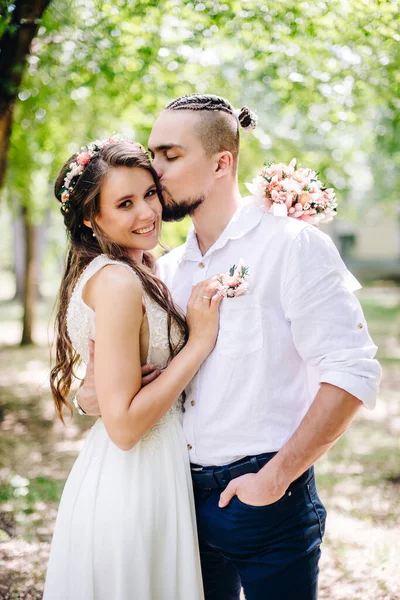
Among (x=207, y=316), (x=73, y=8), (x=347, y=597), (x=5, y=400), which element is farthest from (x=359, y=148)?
(x=207, y=316)

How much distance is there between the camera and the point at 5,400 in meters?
9.53

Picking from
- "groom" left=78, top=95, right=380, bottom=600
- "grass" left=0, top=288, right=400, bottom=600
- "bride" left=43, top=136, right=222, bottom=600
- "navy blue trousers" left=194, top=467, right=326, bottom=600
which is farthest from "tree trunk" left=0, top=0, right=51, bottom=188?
"navy blue trousers" left=194, top=467, right=326, bottom=600

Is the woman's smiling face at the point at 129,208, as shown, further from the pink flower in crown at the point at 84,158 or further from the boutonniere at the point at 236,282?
the boutonniere at the point at 236,282

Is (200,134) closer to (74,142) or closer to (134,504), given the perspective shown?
(134,504)

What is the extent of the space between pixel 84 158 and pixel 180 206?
1.48ft

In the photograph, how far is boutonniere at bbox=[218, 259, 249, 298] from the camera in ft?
7.47

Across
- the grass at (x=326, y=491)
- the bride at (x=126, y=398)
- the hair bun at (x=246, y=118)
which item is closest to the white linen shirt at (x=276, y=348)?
the bride at (x=126, y=398)

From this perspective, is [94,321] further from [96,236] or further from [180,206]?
[180,206]

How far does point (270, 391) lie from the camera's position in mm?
2260

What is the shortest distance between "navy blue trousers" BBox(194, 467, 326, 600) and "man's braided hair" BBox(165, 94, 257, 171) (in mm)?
1424

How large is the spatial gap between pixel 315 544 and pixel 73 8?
4829 mm

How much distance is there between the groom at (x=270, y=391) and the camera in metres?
2.14

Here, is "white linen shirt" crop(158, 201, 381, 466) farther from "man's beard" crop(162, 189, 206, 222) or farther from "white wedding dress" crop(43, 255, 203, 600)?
"man's beard" crop(162, 189, 206, 222)

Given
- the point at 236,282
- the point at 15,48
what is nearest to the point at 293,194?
the point at 236,282
